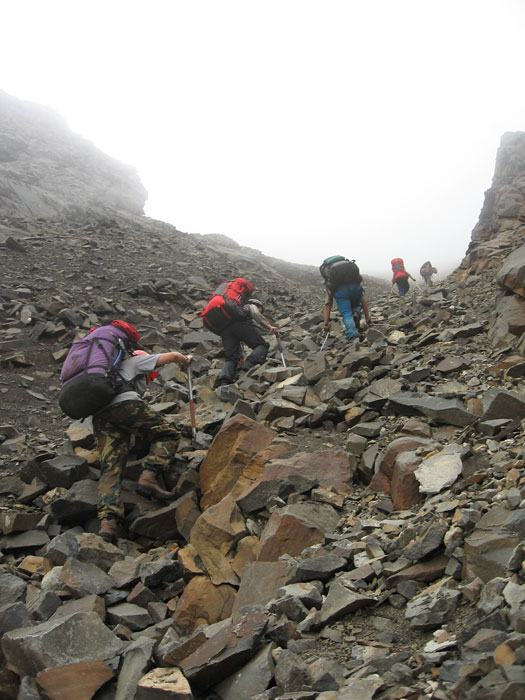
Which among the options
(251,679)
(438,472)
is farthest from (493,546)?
(251,679)

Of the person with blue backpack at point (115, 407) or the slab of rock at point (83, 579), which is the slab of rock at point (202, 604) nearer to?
the slab of rock at point (83, 579)

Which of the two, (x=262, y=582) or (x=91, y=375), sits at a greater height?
(x=91, y=375)

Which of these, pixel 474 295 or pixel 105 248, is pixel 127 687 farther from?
pixel 105 248

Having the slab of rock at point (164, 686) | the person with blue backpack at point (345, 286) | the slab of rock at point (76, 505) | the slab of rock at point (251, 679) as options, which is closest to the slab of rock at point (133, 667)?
the slab of rock at point (164, 686)

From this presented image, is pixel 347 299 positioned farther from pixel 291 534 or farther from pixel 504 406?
pixel 291 534

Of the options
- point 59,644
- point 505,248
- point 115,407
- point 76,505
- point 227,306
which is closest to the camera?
point 59,644

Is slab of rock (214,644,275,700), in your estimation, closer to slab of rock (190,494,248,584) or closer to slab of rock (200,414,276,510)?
slab of rock (190,494,248,584)

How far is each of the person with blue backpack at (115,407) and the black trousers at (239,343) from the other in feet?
10.2

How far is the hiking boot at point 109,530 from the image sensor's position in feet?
17.1

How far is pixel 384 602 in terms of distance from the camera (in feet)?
9.92

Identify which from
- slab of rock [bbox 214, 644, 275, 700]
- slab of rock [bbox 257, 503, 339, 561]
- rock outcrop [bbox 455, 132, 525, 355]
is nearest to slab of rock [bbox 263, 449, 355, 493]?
slab of rock [bbox 257, 503, 339, 561]

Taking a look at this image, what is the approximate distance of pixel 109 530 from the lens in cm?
525

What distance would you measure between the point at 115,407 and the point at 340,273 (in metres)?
5.84

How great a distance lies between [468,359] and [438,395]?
1.31 m
